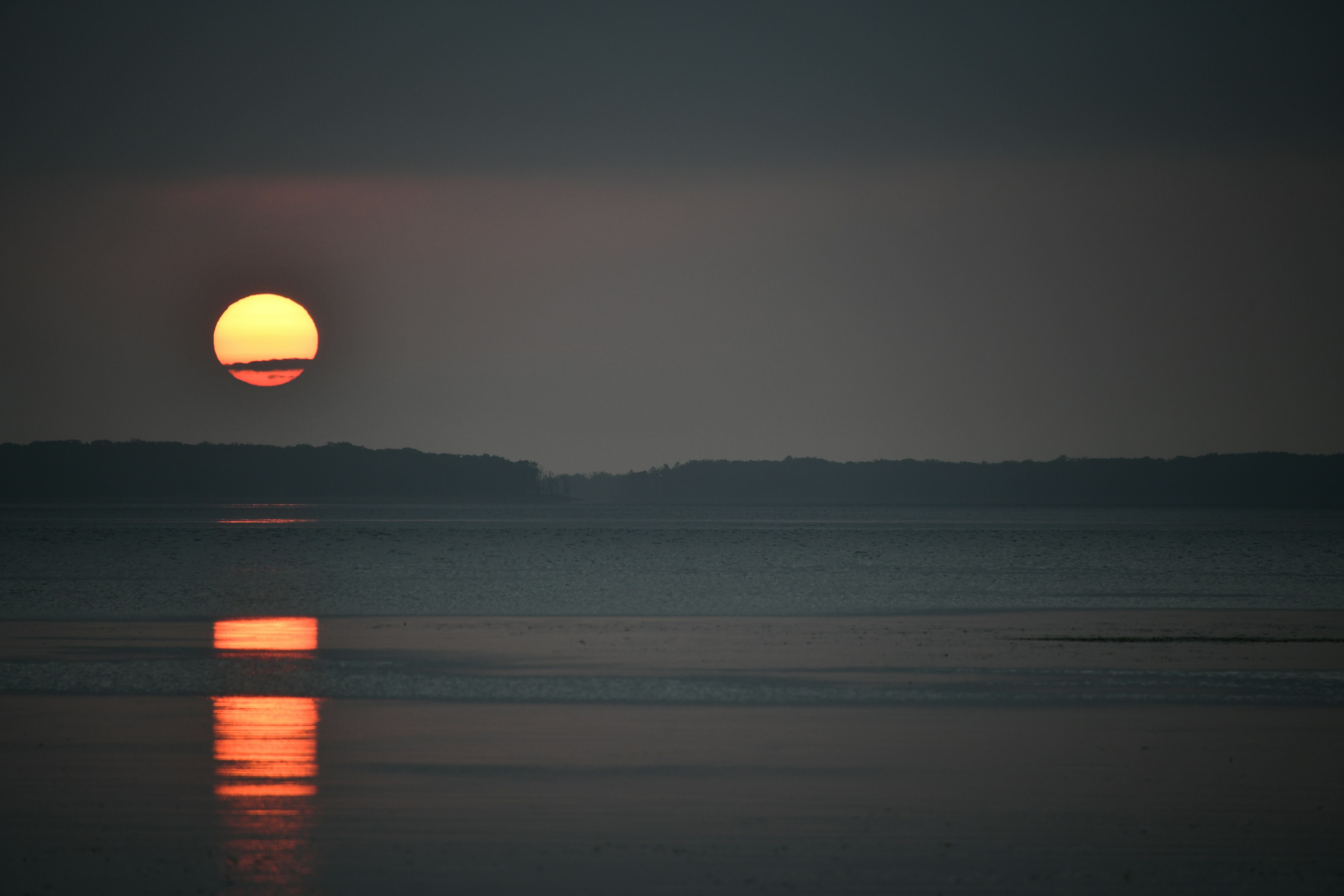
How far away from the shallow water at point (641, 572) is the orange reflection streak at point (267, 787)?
1684cm

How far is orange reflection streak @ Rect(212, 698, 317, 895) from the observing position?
9.59 m

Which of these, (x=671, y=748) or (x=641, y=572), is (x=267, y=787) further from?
(x=641, y=572)

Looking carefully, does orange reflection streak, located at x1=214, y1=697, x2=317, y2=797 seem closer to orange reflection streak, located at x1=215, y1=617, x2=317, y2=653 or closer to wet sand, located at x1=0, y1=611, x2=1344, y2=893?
wet sand, located at x1=0, y1=611, x2=1344, y2=893

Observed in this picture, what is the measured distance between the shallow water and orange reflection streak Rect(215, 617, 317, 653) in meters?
2.08

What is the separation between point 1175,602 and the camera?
37.5m

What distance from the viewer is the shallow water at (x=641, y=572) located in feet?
120

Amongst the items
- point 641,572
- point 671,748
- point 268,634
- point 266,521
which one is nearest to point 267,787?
point 671,748

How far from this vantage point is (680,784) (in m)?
12.4

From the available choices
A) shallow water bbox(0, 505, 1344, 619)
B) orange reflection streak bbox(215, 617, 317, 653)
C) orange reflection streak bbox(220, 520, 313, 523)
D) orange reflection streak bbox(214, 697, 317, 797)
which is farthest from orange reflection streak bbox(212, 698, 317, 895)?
orange reflection streak bbox(220, 520, 313, 523)

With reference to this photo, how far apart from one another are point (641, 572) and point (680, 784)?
147 feet

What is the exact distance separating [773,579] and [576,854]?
4152cm

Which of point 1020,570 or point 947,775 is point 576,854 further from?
point 1020,570

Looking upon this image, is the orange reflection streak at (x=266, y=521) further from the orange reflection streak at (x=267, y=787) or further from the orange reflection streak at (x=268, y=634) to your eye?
the orange reflection streak at (x=267, y=787)

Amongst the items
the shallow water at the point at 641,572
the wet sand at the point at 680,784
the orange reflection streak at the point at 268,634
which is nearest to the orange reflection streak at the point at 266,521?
the shallow water at the point at 641,572
